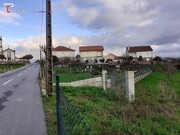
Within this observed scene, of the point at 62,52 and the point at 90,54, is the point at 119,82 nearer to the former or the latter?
the point at 90,54

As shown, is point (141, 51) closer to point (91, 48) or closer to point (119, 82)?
point (91, 48)

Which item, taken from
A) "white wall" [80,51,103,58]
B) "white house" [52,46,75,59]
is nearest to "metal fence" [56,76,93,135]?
"white wall" [80,51,103,58]

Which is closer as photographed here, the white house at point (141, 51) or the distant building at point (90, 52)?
the white house at point (141, 51)

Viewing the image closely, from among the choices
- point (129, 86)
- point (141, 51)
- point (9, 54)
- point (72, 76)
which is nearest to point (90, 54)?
point (141, 51)

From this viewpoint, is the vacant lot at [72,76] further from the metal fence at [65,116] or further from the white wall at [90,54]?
the white wall at [90,54]

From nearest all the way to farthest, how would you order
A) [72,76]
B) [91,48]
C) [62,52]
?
[72,76] → [91,48] → [62,52]

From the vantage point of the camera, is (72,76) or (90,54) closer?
(72,76)

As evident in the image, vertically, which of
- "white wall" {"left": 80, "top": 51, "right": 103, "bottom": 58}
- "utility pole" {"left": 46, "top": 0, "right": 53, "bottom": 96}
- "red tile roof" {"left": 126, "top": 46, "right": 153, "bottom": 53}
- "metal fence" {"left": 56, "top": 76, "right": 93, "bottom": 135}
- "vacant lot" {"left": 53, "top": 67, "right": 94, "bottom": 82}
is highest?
"red tile roof" {"left": 126, "top": 46, "right": 153, "bottom": 53}

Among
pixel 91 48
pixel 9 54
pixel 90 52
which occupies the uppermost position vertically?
pixel 91 48

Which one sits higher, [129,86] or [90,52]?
[90,52]

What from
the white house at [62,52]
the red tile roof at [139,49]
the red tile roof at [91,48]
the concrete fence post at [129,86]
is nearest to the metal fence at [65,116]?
the concrete fence post at [129,86]

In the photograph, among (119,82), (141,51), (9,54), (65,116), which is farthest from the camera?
(9,54)

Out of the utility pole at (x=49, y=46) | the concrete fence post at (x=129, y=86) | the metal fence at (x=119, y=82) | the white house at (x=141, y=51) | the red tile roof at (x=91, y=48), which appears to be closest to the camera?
the concrete fence post at (x=129, y=86)

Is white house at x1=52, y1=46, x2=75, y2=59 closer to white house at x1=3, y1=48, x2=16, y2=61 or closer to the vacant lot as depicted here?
white house at x1=3, y1=48, x2=16, y2=61
